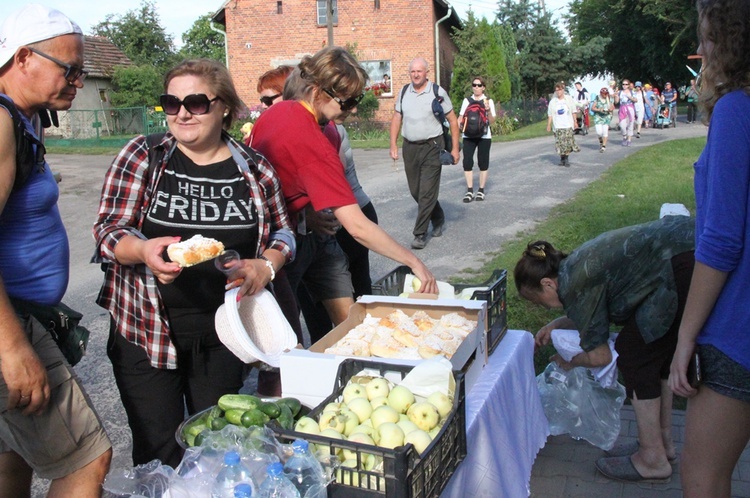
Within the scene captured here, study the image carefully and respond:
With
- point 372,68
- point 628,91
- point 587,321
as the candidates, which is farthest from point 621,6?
point 587,321

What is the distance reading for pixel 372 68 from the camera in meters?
33.4

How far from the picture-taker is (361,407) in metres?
2.30

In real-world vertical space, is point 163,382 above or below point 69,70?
below

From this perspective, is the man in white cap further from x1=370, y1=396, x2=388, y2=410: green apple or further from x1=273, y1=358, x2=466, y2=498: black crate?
x1=370, y1=396, x2=388, y2=410: green apple

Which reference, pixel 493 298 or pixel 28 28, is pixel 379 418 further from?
pixel 28 28

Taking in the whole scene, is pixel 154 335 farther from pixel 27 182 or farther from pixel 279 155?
pixel 279 155

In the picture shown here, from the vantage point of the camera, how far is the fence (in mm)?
29297

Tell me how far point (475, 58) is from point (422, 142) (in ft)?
82.1

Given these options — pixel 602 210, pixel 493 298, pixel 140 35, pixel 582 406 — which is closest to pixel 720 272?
pixel 493 298

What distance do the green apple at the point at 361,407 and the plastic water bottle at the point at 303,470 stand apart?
363 mm

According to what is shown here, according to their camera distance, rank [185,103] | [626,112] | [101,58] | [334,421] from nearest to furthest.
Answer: [334,421] < [185,103] < [626,112] < [101,58]

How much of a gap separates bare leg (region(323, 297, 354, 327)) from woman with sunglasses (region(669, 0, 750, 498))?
6.95 feet

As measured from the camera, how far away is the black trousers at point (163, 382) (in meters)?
2.86

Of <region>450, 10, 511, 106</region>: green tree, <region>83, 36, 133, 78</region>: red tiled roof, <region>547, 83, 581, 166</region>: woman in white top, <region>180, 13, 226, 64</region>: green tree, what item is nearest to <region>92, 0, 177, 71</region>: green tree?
<region>180, 13, 226, 64</region>: green tree
